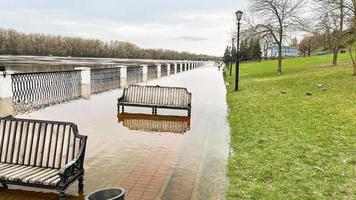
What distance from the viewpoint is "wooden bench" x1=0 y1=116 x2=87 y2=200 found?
504 cm

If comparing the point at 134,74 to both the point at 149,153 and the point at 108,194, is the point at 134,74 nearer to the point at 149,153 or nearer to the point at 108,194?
the point at 149,153

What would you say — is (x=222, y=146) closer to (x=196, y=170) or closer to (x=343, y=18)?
(x=196, y=170)

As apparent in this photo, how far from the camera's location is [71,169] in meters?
5.00

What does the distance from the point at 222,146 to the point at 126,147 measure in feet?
7.41

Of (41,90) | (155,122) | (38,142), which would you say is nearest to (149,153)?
(38,142)

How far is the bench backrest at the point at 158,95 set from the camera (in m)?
12.4

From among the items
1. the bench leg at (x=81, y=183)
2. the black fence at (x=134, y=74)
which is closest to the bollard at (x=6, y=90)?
the bench leg at (x=81, y=183)

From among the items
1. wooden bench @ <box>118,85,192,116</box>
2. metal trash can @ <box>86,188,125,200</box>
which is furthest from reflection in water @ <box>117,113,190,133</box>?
metal trash can @ <box>86,188,125,200</box>

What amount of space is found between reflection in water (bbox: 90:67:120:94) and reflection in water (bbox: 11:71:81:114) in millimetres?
3123

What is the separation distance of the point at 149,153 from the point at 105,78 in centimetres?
1923

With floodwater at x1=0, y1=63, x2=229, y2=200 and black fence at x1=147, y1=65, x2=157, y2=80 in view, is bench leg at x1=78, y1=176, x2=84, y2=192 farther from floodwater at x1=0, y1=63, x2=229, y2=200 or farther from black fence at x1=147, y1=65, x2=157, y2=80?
black fence at x1=147, y1=65, x2=157, y2=80

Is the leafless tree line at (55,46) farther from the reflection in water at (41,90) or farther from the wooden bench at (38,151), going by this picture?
the wooden bench at (38,151)

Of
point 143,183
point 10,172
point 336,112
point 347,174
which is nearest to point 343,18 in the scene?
point 336,112

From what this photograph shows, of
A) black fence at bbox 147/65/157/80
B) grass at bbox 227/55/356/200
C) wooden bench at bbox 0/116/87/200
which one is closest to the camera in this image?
wooden bench at bbox 0/116/87/200
